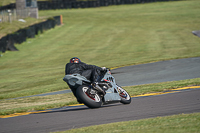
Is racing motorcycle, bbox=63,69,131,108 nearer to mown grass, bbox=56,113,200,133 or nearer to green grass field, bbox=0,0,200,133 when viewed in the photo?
mown grass, bbox=56,113,200,133

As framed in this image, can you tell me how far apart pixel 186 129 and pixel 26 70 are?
1843cm

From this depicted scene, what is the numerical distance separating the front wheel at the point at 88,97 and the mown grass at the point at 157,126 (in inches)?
54.3

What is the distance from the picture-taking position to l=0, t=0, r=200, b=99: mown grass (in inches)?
770

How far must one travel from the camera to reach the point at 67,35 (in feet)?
141

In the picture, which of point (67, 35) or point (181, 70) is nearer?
point (181, 70)

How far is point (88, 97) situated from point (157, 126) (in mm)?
2451

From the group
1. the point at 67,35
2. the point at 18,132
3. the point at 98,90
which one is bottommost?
the point at 67,35

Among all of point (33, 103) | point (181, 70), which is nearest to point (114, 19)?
point (181, 70)

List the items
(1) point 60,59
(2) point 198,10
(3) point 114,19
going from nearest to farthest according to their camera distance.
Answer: (1) point 60,59
(3) point 114,19
(2) point 198,10

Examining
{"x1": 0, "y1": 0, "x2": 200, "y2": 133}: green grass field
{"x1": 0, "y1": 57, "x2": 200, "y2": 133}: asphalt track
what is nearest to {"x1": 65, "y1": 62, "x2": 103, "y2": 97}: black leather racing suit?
{"x1": 0, "y1": 57, "x2": 200, "y2": 133}: asphalt track

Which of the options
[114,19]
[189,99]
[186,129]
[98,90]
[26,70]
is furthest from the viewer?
[114,19]

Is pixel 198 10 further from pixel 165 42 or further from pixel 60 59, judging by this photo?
pixel 60 59

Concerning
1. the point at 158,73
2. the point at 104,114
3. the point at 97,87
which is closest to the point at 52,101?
the point at 97,87

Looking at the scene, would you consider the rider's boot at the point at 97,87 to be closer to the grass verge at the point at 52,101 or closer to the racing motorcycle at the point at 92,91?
the racing motorcycle at the point at 92,91
